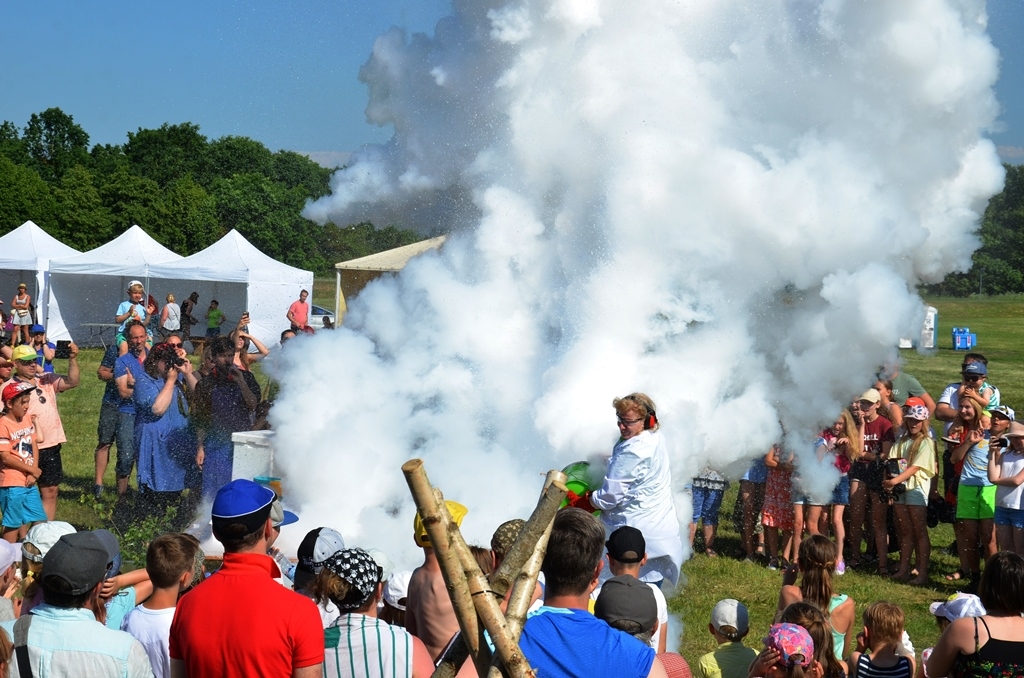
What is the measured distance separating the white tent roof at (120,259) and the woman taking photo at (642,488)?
2064 centimetres

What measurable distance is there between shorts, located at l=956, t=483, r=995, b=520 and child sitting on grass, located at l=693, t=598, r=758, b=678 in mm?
4546

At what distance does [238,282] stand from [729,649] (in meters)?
23.4

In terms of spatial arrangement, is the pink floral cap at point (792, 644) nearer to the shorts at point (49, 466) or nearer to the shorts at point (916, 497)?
the shorts at point (916, 497)

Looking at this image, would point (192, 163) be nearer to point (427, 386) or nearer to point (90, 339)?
point (90, 339)

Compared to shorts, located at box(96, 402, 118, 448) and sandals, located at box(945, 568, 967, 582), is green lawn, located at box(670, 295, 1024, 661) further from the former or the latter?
shorts, located at box(96, 402, 118, 448)

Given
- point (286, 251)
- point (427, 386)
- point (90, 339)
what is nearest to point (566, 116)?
point (427, 386)

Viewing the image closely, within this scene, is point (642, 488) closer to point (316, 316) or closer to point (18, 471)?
point (18, 471)

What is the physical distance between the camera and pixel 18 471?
338 inches

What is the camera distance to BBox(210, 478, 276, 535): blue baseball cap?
3709 mm

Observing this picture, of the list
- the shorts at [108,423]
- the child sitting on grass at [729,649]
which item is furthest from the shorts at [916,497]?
the shorts at [108,423]

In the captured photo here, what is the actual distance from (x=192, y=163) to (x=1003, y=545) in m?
71.3

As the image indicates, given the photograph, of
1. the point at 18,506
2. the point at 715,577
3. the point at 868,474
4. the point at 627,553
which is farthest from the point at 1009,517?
the point at 18,506

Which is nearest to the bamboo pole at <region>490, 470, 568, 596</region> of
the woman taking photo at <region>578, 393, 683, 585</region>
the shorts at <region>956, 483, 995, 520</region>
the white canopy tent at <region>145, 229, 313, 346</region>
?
the woman taking photo at <region>578, 393, 683, 585</region>

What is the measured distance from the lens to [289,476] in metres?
9.08
